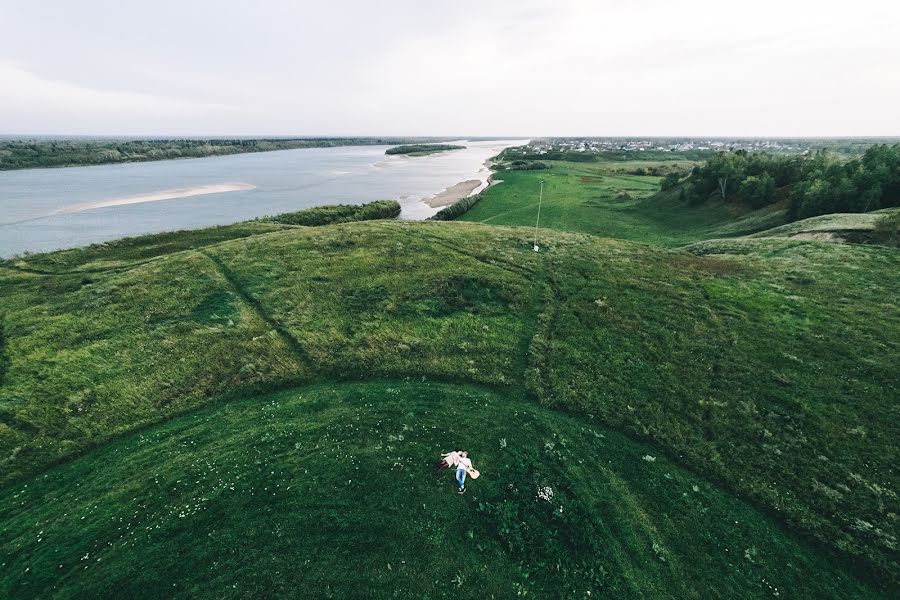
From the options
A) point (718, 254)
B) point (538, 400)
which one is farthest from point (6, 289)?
point (718, 254)

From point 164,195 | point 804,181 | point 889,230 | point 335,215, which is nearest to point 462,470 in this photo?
point 889,230

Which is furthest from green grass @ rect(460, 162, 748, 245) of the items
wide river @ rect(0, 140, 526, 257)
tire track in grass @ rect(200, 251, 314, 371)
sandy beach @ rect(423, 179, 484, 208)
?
tire track in grass @ rect(200, 251, 314, 371)

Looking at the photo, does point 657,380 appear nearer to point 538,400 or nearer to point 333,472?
point 538,400

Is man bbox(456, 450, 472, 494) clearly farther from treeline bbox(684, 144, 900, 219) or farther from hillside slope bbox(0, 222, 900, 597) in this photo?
treeline bbox(684, 144, 900, 219)

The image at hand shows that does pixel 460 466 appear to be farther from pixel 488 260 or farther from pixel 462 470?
pixel 488 260

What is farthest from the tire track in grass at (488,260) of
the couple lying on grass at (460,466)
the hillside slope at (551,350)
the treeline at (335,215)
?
the treeline at (335,215)

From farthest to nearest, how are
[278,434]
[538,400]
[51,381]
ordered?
1. [51,381]
2. [538,400]
3. [278,434]

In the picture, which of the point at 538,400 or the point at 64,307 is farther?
the point at 64,307
